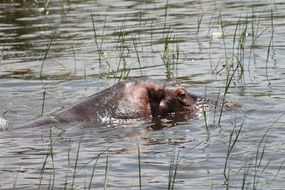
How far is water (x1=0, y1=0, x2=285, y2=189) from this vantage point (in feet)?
22.2

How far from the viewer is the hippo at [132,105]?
8.97 m

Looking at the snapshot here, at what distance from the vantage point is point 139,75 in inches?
444

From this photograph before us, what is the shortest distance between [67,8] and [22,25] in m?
1.98

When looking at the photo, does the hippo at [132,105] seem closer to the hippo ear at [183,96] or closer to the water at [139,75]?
the hippo ear at [183,96]

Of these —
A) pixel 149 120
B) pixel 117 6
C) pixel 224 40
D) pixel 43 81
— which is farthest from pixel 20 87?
pixel 117 6

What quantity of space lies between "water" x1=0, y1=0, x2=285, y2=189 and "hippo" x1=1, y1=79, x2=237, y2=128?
0.28 m

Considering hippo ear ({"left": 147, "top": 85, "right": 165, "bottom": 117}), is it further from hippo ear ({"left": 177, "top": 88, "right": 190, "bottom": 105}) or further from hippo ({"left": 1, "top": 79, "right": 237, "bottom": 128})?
hippo ear ({"left": 177, "top": 88, "right": 190, "bottom": 105})

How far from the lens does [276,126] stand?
8250 millimetres

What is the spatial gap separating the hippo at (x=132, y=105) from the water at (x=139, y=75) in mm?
276

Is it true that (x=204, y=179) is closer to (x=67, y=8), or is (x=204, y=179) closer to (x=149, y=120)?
(x=149, y=120)

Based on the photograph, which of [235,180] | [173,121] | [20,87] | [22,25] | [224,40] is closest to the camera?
[235,180]

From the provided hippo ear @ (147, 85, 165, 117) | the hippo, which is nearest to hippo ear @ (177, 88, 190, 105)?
the hippo

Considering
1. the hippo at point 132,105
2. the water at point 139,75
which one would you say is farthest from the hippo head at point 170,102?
the water at point 139,75

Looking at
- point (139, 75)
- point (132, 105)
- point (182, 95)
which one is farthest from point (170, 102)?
point (139, 75)
